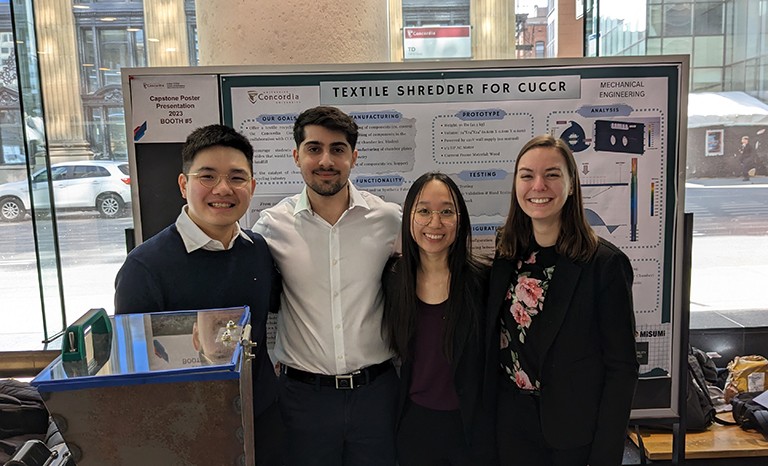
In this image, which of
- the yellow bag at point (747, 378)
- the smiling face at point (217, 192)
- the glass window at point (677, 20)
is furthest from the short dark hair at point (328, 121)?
the yellow bag at point (747, 378)

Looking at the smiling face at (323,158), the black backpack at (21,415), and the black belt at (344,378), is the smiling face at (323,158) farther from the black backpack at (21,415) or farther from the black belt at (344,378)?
the black backpack at (21,415)

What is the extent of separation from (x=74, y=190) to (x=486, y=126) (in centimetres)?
274

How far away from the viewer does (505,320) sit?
5.78 feet

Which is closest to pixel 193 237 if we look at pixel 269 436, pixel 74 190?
pixel 269 436

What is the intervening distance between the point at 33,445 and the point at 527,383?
175 centimetres

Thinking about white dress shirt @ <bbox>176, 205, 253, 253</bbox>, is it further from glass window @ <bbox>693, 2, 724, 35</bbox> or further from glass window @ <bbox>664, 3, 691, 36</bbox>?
glass window @ <bbox>693, 2, 724, 35</bbox>

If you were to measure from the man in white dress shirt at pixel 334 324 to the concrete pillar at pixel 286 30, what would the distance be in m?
0.82

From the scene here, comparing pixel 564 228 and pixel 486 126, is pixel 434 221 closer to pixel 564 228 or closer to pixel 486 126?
pixel 564 228

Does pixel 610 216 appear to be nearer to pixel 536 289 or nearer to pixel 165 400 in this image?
pixel 536 289

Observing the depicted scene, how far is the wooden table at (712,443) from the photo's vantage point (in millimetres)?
2799

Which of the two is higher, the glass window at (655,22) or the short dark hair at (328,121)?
the glass window at (655,22)

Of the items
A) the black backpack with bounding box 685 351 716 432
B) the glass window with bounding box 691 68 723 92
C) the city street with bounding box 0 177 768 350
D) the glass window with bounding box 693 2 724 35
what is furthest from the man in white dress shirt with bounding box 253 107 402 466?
the glass window with bounding box 693 2 724 35

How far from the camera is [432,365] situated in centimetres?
178

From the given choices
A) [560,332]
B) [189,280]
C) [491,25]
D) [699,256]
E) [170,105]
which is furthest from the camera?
[491,25]
